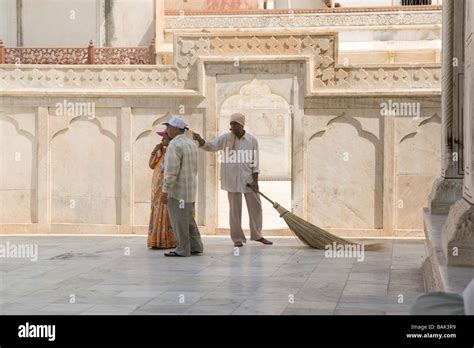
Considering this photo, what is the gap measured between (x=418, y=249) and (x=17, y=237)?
606 centimetres

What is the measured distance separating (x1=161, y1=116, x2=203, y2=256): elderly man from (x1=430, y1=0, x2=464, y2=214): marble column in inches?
115

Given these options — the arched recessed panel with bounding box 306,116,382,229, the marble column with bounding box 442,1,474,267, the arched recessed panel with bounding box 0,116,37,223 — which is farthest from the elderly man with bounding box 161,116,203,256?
the marble column with bounding box 442,1,474,267

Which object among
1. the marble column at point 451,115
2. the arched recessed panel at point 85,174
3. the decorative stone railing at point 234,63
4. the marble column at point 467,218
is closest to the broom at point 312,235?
the marble column at point 451,115

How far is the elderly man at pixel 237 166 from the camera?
1167 cm

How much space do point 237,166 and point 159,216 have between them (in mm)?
1226

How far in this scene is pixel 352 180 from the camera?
1363cm

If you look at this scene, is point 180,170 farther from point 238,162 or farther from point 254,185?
point 254,185

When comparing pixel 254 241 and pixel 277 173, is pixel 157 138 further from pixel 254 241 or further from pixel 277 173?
pixel 277 173

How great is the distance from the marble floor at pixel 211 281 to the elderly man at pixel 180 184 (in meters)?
0.35

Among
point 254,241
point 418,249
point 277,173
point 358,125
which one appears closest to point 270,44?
point 358,125

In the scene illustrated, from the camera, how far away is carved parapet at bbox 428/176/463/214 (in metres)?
9.08

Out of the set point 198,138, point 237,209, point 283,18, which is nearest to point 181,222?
point 198,138

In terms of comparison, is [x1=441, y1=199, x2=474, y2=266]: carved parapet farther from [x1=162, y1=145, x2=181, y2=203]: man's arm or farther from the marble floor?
[x1=162, y1=145, x2=181, y2=203]: man's arm

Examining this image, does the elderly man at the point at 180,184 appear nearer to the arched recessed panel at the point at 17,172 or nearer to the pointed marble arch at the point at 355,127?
the pointed marble arch at the point at 355,127
